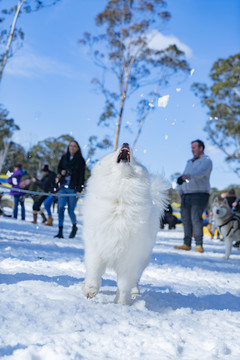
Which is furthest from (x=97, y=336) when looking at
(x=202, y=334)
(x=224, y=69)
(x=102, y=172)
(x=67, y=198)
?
(x=224, y=69)

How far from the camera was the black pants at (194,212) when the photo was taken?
7.80 m

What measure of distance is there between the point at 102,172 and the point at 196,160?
17.5 ft

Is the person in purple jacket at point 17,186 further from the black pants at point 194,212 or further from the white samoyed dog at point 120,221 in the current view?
the white samoyed dog at point 120,221

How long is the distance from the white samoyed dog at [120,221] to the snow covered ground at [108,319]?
0.78 feet

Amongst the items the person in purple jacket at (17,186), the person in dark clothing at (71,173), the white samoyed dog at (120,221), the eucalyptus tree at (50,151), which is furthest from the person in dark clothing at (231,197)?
the eucalyptus tree at (50,151)

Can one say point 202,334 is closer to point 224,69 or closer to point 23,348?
point 23,348

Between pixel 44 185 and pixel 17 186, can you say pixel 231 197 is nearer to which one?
pixel 44 185

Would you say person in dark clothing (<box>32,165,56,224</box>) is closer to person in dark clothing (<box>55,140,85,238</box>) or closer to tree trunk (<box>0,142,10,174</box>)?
person in dark clothing (<box>55,140,85,238</box>)

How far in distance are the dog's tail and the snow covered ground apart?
871mm

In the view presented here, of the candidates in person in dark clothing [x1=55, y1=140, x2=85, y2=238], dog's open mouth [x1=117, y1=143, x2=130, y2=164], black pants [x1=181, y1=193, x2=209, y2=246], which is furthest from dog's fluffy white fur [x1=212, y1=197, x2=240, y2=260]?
dog's open mouth [x1=117, y1=143, x2=130, y2=164]

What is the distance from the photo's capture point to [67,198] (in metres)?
7.79

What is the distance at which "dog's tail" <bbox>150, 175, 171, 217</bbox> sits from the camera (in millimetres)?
3537

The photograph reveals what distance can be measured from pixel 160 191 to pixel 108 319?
1490 millimetres

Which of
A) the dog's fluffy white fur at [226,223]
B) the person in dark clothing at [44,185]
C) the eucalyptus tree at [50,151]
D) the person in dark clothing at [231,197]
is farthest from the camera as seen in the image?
the eucalyptus tree at [50,151]
